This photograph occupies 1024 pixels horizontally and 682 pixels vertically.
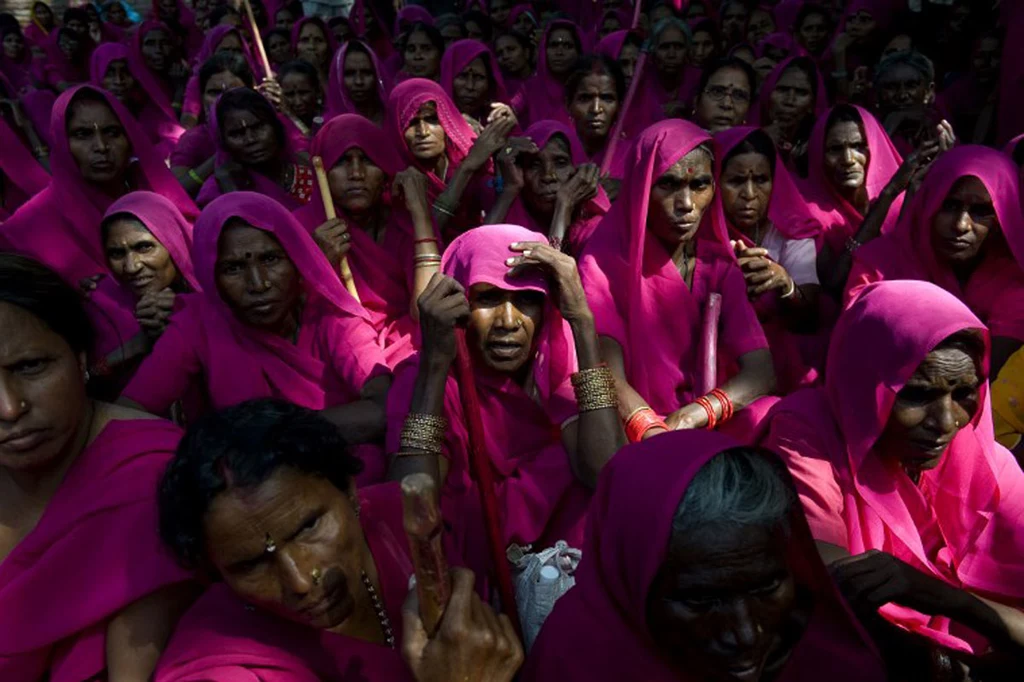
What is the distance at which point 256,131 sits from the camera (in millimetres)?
4609

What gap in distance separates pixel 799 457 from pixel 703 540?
0.76 m

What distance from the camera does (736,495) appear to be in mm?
1382

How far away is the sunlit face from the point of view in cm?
736

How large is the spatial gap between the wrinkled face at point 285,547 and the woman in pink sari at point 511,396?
72 cm

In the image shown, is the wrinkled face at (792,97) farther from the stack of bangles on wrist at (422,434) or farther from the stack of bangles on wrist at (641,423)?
the stack of bangles on wrist at (422,434)

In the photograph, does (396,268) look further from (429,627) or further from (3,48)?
(3,48)

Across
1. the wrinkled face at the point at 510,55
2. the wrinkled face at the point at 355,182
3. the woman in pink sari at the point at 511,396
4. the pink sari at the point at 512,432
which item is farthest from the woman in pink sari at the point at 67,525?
the wrinkled face at the point at 510,55

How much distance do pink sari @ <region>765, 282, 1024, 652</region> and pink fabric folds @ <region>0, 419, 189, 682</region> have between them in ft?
4.88

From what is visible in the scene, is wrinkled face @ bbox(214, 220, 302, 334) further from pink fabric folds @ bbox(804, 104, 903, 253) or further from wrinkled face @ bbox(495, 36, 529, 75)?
wrinkled face @ bbox(495, 36, 529, 75)

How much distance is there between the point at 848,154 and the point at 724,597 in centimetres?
337

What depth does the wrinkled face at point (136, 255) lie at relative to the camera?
344 cm

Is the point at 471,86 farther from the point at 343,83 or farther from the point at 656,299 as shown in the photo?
the point at 656,299

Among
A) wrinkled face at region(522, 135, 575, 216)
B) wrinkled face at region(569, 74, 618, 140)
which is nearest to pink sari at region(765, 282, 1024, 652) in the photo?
wrinkled face at region(522, 135, 575, 216)

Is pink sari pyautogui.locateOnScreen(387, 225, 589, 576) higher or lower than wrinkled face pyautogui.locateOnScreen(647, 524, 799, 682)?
lower
